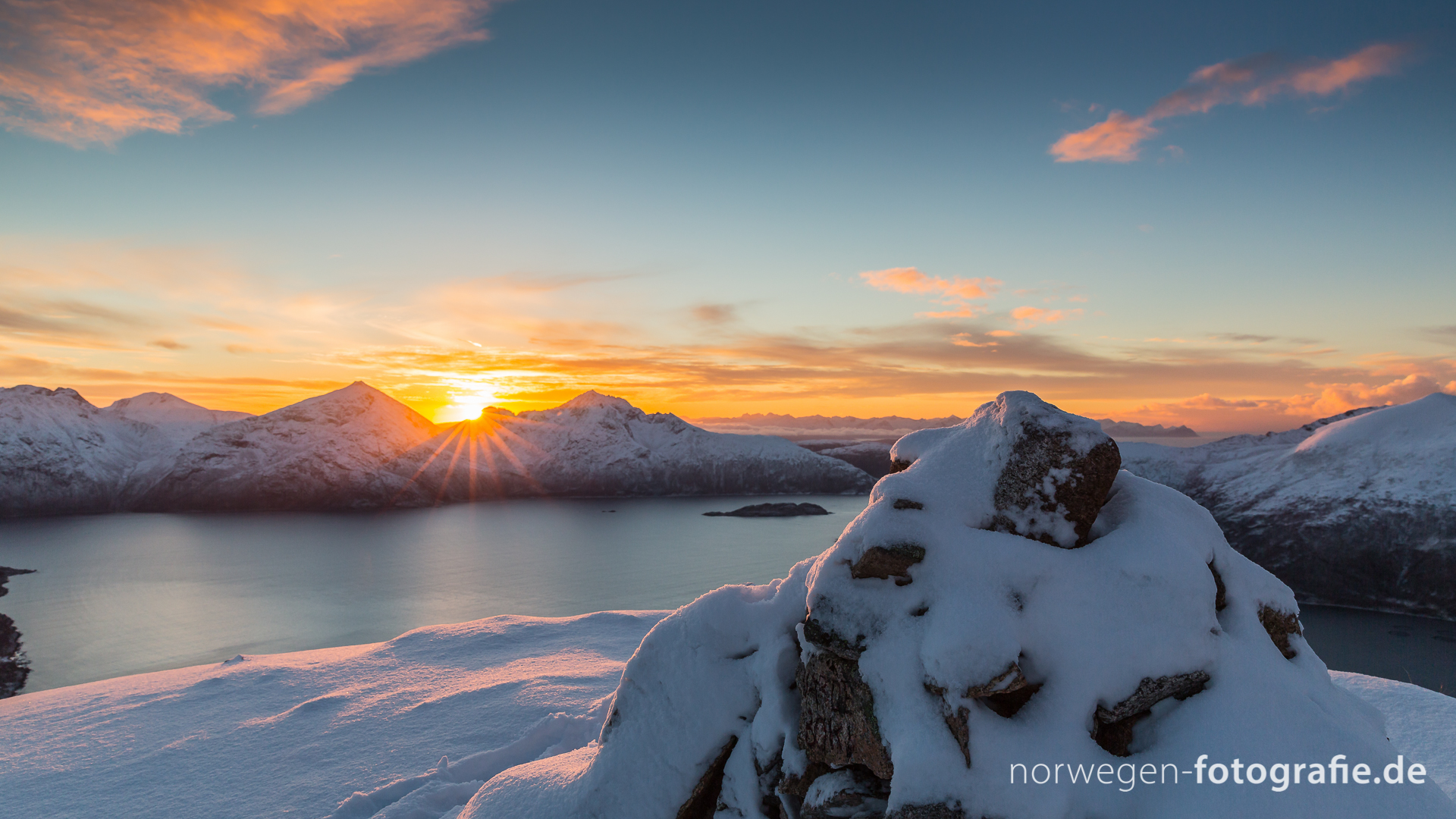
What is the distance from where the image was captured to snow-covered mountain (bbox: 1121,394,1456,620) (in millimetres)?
38562

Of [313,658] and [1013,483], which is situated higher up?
[1013,483]

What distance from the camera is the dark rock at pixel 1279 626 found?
6.38 meters

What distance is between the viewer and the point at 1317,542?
42.7 m

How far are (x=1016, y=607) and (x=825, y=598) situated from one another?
172 cm

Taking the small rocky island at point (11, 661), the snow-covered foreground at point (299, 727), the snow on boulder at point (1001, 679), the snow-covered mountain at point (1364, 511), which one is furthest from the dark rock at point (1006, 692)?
the snow-covered mountain at point (1364, 511)

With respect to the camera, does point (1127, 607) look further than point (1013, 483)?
No

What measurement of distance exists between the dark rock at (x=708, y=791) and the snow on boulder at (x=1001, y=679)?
0.08 feet

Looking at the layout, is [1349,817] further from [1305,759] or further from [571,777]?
[571,777]

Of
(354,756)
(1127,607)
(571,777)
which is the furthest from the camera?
(354,756)

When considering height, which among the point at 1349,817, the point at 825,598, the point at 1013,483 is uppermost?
the point at 1013,483

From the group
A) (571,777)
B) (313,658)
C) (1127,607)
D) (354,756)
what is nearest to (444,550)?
(313,658)

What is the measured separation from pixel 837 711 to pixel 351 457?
427ft

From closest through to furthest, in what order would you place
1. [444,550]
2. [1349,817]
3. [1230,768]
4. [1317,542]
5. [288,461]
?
[1349,817], [1230,768], [1317,542], [444,550], [288,461]

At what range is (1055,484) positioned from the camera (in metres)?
6.16
